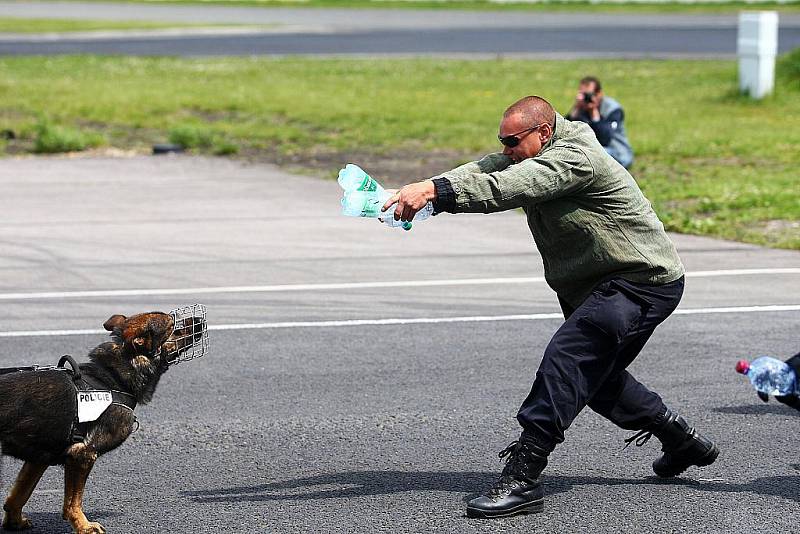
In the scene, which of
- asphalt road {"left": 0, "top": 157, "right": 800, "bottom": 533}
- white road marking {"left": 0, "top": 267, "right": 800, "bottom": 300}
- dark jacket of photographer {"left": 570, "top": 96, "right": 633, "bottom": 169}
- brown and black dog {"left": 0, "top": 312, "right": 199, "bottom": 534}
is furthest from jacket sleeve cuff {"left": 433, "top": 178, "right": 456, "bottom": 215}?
dark jacket of photographer {"left": 570, "top": 96, "right": 633, "bottom": 169}

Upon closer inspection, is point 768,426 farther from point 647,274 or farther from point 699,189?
point 699,189

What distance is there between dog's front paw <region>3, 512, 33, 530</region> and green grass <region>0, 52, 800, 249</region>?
893cm

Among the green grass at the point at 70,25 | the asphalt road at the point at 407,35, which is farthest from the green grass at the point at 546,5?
the green grass at the point at 70,25

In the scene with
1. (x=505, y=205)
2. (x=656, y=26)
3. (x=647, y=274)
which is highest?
(x=656, y=26)

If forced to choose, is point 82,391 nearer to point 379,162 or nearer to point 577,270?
point 577,270

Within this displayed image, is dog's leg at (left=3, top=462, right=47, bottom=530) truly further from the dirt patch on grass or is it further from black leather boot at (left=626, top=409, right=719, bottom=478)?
the dirt patch on grass

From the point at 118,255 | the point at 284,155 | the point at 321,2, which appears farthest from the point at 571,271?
the point at 321,2

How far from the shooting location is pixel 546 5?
5559 cm

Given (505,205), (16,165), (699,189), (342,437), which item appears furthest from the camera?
(16,165)

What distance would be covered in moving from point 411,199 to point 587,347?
1.17m

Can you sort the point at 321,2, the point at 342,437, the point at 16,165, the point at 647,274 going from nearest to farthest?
1. the point at 647,274
2. the point at 342,437
3. the point at 16,165
4. the point at 321,2

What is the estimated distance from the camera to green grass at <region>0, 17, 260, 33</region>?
44969 mm

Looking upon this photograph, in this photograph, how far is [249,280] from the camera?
1122cm

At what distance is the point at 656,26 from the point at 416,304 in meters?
36.8
